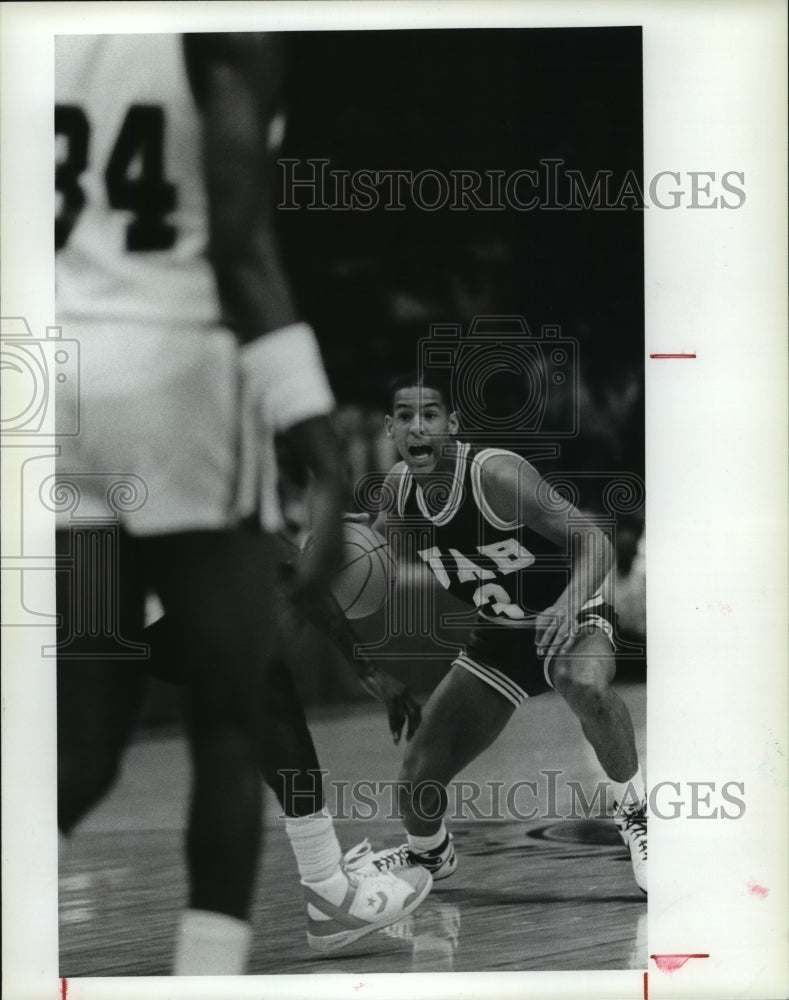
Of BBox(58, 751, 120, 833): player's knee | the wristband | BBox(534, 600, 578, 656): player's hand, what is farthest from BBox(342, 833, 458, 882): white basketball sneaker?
the wristband

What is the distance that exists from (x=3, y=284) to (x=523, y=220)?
5.00 feet

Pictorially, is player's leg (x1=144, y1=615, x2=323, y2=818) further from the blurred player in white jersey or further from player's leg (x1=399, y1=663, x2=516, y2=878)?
player's leg (x1=399, y1=663, x2=516, y2=878)

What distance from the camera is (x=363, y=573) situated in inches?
130

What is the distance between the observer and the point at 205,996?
334 cm

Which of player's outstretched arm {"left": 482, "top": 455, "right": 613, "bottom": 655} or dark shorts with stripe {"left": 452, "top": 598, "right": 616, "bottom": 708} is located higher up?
player's outstretched arm {"left": 482, "top": 455, "right": 613, "bottom": 655}

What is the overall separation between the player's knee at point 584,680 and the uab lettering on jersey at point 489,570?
0.66 ft

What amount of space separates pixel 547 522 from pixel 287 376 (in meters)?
0.86

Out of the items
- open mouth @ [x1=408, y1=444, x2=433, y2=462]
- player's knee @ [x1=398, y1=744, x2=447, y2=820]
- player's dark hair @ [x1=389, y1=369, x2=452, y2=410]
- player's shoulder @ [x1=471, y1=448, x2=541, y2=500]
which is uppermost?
player's dark hair @ [x1=389, y1=369, x2=452, y2=410]

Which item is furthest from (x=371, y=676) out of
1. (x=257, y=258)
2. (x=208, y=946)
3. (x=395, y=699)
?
(x=257, y=258)

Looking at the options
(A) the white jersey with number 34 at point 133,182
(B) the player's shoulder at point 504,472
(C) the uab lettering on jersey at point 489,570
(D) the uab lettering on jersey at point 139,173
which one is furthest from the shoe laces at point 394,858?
(D) the uab lettering on jersey at point 139,173

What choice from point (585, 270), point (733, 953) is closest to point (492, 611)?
point (585, 270)

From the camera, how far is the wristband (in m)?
3.29

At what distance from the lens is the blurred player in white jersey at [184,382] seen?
3.30 metres

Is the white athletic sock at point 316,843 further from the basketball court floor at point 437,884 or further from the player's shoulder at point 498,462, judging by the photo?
the player's shoulder at point 498,462
